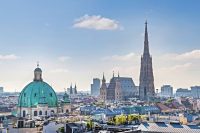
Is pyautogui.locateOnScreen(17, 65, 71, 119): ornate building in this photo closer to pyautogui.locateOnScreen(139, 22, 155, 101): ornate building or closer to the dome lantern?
the dome lantern

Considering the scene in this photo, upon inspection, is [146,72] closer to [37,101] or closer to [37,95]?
[37,95]

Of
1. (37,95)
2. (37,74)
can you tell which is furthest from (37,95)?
(37,74)

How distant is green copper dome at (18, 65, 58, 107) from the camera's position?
11131cm

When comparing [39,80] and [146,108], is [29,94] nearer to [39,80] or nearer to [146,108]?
[39,80]

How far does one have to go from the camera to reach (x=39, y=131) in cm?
6328

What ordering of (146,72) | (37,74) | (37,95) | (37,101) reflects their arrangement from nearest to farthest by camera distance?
(37,101), (37,95), (37,74), (146,72)

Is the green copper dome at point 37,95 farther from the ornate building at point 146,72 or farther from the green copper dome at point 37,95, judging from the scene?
the ornate building at point 146,72

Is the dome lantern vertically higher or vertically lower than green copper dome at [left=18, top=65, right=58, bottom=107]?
higher

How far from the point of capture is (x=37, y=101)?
11119 cm

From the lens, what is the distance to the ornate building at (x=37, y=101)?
110 m

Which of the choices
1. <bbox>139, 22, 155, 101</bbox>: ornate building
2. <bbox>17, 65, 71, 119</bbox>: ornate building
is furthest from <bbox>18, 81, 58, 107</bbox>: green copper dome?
<bbox>139, 22, 155, 101</bbox>: ornate building

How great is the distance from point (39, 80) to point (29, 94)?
18.9ft

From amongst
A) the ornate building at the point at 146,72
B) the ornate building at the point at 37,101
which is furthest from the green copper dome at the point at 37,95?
the ornate building at the point at 146,72

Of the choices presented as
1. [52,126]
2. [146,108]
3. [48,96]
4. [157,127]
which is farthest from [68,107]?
[157,127]
